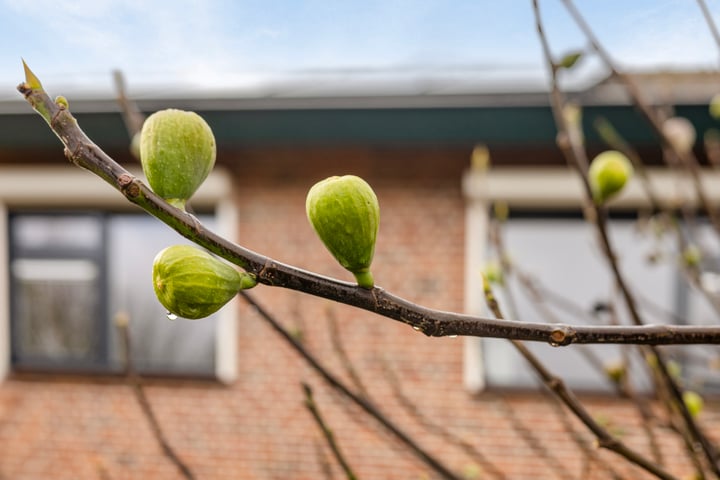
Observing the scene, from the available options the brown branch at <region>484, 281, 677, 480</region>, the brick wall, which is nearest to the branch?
the brown branch at <region>484, 281, 677, 480</region>

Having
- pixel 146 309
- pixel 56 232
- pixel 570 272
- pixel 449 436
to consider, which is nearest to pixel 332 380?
pixel 449 436

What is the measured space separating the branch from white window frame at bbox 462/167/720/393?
2.25m

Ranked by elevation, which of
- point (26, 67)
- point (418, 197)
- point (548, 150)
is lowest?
point (26, 67)

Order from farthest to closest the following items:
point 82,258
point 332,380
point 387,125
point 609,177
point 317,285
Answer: point 82,258
point 387,125
point 609,177
point 332,380
point 317,285

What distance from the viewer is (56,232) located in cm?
308

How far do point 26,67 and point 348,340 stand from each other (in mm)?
2574

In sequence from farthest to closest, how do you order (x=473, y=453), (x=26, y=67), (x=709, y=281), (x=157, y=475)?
(x=157, y=475) < (x=709, y=281) < (x=473, y=453) < (x=26, y=67)

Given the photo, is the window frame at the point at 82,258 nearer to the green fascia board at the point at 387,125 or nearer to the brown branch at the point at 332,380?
the green fascia board at the point at 387,125

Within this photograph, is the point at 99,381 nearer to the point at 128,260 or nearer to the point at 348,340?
the point at 128,260

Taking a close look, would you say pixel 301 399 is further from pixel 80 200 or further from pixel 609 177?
pixel 609 177

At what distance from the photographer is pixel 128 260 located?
3.11 metres

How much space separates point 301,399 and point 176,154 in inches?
97.2

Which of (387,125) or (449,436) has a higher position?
(387,125)

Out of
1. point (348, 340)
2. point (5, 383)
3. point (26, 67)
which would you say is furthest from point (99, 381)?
point (26, 67)
